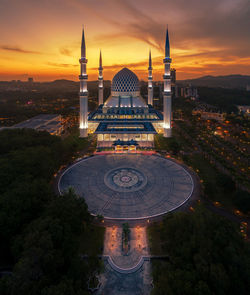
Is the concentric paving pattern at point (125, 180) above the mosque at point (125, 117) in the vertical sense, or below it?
below

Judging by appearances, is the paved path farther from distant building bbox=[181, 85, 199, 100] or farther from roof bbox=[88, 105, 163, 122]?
distant building bbox=[181, 85, 199, 100]

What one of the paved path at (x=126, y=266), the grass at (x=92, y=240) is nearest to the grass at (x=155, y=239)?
the paved path at (x=126, y=266)

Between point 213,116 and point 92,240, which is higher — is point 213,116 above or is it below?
above

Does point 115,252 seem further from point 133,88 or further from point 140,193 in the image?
point 133,88

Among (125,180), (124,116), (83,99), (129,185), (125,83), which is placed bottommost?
(129,185)

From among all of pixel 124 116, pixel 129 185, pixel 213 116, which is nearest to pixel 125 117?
pixel 124 116

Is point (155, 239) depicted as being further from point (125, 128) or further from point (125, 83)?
point (125, 83)

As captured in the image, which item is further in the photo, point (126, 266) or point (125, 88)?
point (125, 88)

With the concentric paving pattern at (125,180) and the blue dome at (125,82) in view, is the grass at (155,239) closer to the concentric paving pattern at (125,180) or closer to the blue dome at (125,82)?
the concentric paving pattern at (125,180)
